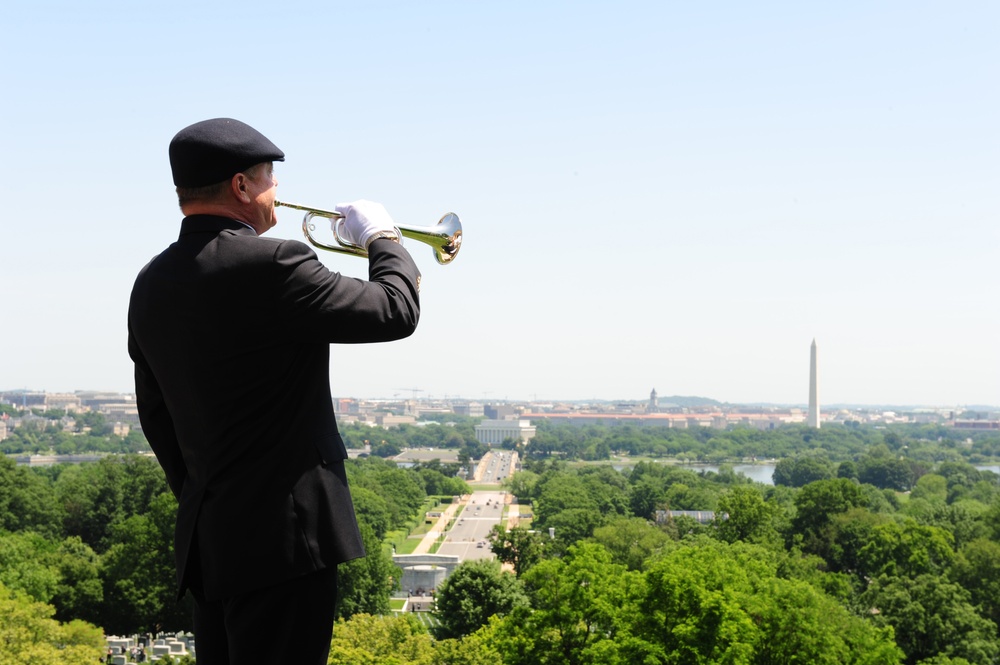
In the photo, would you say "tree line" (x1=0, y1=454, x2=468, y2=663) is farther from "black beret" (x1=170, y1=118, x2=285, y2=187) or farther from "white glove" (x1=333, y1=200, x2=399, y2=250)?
"black beret" (x1=170, y1=118, x2=285, y2=187)

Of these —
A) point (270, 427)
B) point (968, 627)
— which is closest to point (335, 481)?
point (270, 427)

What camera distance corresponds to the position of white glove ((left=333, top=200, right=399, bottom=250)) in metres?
3.79

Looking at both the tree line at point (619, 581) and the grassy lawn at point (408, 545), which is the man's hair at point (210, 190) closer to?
the tree line at point (619, 581)

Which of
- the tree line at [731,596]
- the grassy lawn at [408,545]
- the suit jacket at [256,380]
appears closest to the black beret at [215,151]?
the suit jacket at [256,380]

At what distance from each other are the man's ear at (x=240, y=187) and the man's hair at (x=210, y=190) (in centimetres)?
1

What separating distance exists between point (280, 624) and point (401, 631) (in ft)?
90.6

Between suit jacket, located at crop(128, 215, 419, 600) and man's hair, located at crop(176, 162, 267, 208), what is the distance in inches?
3.0

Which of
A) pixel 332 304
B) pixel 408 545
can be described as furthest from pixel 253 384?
pixel 408 545

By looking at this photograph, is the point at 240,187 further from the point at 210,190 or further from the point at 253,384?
the point at 253,384

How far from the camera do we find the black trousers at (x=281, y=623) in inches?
131

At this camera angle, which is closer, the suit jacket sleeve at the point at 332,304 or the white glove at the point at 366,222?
the suit jacket sleeve at the point at 332,304

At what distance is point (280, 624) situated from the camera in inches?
131

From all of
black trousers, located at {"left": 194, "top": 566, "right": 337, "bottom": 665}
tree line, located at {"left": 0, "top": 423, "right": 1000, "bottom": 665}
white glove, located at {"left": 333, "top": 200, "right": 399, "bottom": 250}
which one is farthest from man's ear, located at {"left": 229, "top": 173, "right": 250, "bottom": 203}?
tree line, located at {"left": 0, "top": 423, "right": 1000, "bottom": 665}

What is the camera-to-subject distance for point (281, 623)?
11.0ft
